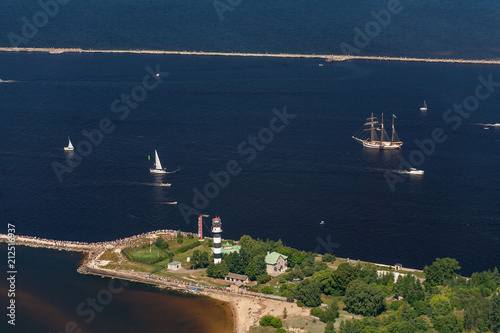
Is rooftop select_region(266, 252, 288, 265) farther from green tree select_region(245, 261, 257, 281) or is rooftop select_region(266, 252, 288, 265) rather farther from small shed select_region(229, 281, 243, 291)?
small shed select_region(229, 281, 243, 291)

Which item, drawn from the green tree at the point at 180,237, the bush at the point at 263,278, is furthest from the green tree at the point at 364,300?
the green tree at the point at 180,237

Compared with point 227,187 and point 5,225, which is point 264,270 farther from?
point 5,225

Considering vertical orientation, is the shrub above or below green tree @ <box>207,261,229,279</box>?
above

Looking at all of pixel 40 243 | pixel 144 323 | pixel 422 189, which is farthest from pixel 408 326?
pixel 40 243

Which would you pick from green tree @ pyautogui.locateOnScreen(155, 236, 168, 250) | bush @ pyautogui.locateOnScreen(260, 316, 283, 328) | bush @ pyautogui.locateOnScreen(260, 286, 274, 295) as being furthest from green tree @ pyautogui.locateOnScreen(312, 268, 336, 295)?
green tree @ pyautogui.locateOnScreen(155, 236, 168, 250)

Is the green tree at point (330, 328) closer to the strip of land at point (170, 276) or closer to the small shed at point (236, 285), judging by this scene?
the strip of land at point (170, 276)
